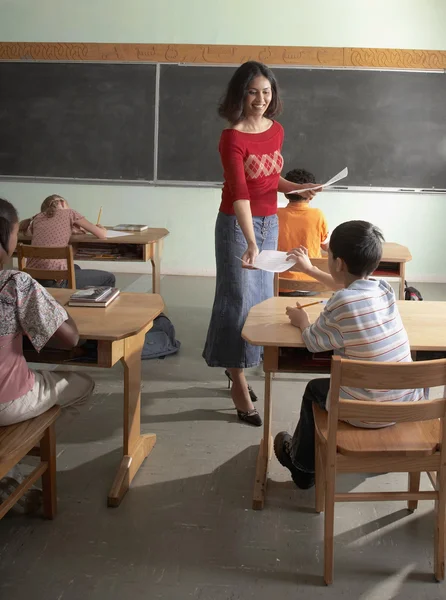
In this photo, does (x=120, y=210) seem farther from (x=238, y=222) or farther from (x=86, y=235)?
(x=238, y=222)

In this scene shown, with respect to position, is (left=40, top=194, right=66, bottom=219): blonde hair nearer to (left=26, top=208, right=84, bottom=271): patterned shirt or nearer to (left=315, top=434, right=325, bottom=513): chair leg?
(left=26, top=208, right=84, bottom=271): patterned shirt

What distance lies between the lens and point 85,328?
2.35 meters

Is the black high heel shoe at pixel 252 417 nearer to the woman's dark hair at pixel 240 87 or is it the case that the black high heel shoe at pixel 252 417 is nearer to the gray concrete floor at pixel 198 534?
the gray concrete floor at pixel 198 534

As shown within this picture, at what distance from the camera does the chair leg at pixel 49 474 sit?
7.65 feet

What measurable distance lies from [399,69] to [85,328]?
493 centimetres

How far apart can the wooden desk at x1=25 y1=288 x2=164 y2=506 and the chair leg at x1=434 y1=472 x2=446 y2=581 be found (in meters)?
1.07

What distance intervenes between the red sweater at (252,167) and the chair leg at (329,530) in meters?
1.28

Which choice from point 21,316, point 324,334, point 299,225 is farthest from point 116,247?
point 324,334

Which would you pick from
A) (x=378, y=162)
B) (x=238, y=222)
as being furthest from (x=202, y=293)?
(x=238, y=222)

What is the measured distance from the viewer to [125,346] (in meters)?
2.54

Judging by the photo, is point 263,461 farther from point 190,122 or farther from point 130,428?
point 190,122

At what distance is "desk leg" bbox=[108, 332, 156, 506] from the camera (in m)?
2.55

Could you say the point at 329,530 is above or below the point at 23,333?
below

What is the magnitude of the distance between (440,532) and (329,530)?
34cm
